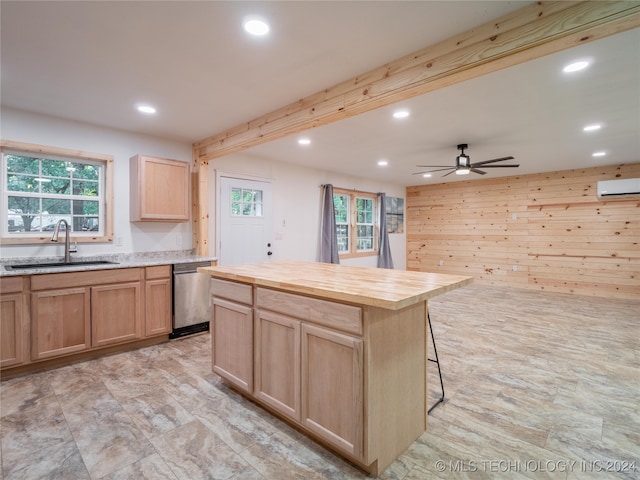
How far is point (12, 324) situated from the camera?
2.66 m

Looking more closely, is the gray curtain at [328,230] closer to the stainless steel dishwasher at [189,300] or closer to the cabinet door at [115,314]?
the stainless steel dishwasher at [189,300]

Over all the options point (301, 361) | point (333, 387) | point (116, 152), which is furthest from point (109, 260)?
point (333, 387)

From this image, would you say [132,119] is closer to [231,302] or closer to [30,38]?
[30,38]

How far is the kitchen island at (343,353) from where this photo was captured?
155 cm

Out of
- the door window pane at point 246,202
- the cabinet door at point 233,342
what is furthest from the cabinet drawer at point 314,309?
the door window pane at point 246,202

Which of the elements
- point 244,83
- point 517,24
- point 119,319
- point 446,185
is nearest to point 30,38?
point 244,83

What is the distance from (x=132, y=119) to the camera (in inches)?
134

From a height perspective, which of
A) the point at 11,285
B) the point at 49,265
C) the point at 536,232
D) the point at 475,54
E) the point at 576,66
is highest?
the point at 576,66

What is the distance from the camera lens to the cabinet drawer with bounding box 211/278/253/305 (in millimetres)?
2201

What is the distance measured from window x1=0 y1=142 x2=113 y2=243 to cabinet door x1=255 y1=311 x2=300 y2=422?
2666mm

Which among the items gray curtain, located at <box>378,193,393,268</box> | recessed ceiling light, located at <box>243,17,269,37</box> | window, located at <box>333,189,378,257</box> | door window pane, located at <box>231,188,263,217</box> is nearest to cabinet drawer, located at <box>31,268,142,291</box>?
Answer: door window pane, located at <box>231,188,263,217</box>

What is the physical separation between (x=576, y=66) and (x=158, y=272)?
13.6ft

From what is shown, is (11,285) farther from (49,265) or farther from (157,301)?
(157,301)

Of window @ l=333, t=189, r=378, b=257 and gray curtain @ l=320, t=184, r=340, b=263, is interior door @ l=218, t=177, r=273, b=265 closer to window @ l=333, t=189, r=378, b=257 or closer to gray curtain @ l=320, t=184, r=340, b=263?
gray curtain @ l=320, t=184, r=340, b=263
